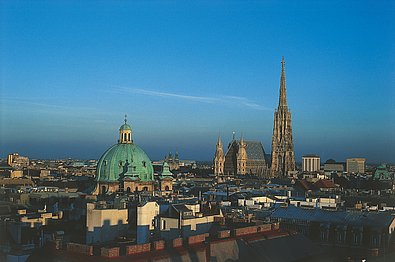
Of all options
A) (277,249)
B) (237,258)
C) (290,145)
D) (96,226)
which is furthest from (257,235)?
(290,145)

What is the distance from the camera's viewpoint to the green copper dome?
207ft

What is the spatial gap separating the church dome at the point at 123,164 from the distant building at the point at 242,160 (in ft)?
280

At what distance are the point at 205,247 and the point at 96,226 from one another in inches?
252

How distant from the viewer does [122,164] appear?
2504 inches

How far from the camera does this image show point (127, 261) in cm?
2027

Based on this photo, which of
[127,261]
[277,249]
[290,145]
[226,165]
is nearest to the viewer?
[127,261]

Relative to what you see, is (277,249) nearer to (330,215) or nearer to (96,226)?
(96,226)

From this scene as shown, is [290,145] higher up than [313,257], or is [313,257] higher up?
[290,145]

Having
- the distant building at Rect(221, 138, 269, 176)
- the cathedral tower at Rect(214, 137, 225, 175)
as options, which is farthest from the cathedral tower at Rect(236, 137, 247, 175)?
the cathedral tower at Rect(214, 137, 225, 175)

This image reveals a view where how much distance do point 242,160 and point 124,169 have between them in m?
89.4

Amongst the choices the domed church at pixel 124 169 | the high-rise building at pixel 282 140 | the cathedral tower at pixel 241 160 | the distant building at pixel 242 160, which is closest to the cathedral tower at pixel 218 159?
the distant building at pixel 242 160

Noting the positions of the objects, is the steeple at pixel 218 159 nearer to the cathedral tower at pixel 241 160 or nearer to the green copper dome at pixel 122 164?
the cathedral tower at pixel 241 160

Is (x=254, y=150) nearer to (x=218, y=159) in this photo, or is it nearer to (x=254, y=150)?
(x=254, y=150)

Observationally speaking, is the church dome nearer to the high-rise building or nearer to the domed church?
the domed church
